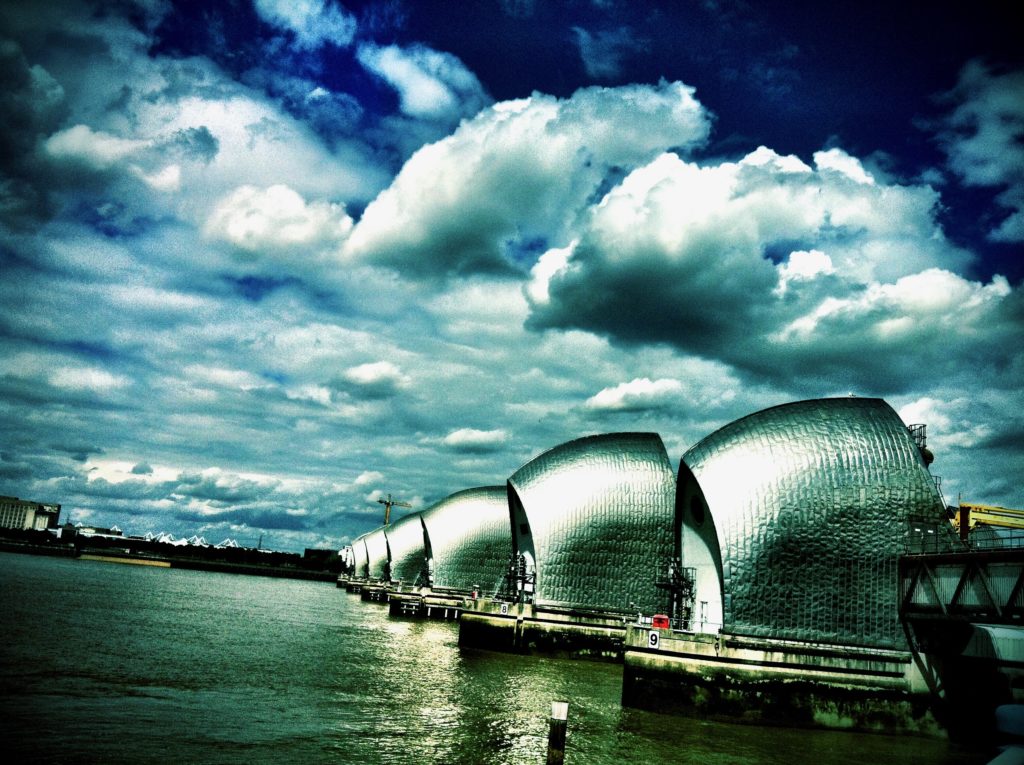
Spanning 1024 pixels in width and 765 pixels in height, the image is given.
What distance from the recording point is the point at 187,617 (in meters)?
43.2

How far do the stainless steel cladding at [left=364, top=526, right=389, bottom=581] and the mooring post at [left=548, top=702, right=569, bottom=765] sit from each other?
91.9m

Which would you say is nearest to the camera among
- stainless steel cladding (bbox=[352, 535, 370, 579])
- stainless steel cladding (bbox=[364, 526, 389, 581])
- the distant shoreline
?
stainless steel cladding (bbox=[364, 526, 389, 581])

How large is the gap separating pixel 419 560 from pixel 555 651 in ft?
174

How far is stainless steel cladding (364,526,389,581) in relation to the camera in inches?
4200

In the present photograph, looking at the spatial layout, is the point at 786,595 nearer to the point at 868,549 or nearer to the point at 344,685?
the point at 868,549

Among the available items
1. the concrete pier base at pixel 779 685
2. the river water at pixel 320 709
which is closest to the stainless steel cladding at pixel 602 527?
the river water at pixel 320 709

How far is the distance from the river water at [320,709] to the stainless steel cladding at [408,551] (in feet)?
171

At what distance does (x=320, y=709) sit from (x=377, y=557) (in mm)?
91925

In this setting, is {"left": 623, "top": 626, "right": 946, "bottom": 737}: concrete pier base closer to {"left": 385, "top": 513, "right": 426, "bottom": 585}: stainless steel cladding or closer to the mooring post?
the mooring post

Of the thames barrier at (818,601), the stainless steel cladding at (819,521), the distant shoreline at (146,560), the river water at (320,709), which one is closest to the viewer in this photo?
the river water at (320,709)

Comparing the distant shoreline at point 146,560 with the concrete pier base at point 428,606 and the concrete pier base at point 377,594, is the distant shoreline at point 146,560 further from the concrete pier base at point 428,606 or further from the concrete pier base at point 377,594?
the concrete pier base at point 428,606

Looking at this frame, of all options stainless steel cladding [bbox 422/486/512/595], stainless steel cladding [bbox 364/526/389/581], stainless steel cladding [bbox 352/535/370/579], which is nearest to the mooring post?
stainless steel cladding [bbox 422/486/512/595]

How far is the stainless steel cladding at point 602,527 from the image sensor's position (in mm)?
40406

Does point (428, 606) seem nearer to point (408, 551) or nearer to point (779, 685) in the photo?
point (408, 551)
